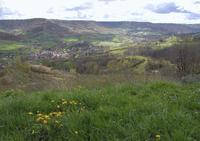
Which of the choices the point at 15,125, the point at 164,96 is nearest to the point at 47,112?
the point at 15,125

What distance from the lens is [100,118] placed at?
632 centimetres

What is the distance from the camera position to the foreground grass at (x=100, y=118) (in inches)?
220

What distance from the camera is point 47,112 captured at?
714 centimetres

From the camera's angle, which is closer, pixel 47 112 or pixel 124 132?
pixel 124 132

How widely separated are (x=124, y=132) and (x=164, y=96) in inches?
122

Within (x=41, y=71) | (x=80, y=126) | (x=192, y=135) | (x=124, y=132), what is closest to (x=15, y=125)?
(x=80, y=126)

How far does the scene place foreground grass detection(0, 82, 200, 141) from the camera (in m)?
5.58

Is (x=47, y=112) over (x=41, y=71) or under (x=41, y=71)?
over

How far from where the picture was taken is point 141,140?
536 centimetres

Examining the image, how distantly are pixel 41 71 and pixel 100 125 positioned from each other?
17.8m

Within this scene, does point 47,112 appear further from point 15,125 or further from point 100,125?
point 100,125

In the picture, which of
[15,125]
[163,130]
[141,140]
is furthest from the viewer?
[15,125]

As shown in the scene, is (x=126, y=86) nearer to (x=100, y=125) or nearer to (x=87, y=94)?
(x=87, y=94)

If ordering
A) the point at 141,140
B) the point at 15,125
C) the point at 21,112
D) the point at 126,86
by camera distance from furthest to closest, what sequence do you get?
the point at 126,86, the point at 21,112, the point at 15,125, the point at 141,140
